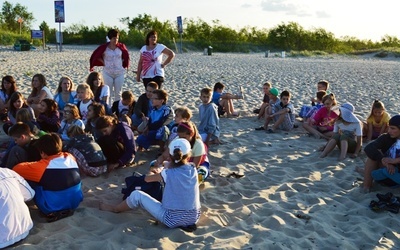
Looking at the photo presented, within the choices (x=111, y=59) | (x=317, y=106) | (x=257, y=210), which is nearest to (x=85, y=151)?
(x=257, y=210)

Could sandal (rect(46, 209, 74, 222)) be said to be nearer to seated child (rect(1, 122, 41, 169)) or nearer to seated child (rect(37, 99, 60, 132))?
seated child (rect(1, 122, 41, 169))

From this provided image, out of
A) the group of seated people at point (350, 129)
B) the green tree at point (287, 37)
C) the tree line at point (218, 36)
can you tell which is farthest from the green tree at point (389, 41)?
the group of seated people at point (350, 129)

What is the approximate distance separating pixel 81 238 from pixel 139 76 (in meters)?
4.68

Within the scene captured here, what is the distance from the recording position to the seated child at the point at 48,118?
20.6 ft

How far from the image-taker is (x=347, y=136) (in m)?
6.30

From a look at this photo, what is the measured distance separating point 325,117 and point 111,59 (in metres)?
3.78

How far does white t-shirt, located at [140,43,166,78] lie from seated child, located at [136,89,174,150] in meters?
1.63

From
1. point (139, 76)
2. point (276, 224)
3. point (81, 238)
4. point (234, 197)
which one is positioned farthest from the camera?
point (139, 76)

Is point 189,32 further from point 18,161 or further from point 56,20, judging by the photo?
point 18,161

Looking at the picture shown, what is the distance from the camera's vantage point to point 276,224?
417 cm

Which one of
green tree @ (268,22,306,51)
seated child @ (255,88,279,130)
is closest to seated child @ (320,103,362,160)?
seated child @ (255,88,279,130)

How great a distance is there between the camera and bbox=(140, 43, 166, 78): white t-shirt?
7.82 meters

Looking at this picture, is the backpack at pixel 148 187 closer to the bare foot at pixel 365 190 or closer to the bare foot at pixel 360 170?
the bare foot at pixel 365 190

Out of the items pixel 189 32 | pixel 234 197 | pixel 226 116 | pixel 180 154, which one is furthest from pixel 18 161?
pixel 189 32
